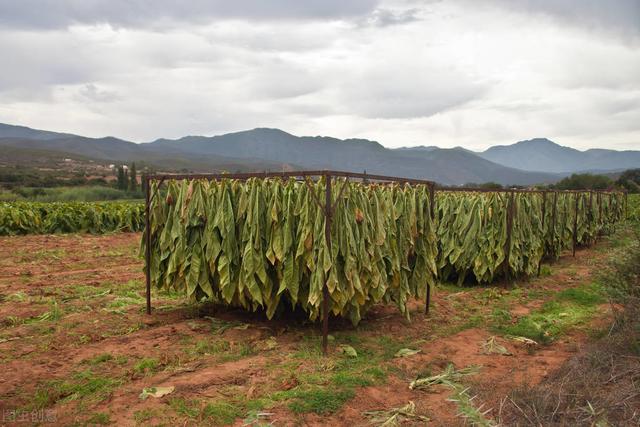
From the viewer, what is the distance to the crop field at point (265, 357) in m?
4.22

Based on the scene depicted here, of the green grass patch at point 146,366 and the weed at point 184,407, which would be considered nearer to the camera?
the weed at point 184,407

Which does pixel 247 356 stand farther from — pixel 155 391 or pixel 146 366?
pixel 155 391

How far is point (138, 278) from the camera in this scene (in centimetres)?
1045

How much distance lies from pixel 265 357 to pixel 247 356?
246 millimetres

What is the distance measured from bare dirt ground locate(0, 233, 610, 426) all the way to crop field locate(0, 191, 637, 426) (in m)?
0.02

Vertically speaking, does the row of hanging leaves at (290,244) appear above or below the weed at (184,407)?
above

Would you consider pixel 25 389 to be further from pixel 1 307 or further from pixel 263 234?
pixel 1 307

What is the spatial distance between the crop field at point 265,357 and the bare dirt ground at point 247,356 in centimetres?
2

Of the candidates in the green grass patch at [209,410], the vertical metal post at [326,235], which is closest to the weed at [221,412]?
the green grass patch at [209,410]

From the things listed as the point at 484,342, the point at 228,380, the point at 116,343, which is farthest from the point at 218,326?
the point at 484,342

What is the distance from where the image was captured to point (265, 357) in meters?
5.53

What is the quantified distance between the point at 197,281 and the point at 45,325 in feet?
7.88

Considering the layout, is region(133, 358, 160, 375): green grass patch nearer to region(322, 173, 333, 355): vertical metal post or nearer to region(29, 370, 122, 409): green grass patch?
region(29, 370, 122, 409): green grass patch

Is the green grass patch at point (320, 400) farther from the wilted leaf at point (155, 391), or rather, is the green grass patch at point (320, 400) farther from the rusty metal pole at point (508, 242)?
the rusty metal pole at point (508, 242)
